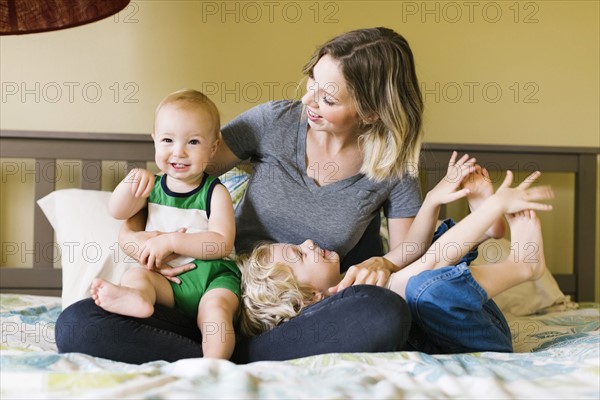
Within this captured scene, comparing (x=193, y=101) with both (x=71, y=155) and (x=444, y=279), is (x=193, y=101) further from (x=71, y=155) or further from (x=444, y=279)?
(x=71, y=155)

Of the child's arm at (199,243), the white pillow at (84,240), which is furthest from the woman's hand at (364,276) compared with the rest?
the white pillow at (84,240)

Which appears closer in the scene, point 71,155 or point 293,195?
point 293,195

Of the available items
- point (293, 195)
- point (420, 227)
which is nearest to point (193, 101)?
point (293, 195)

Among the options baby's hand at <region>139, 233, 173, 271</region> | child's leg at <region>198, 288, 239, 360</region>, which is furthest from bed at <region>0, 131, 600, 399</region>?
baby's hand at <region>139, 233, 173, 271</region>

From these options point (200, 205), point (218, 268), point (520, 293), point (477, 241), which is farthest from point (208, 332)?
point (520, 293)

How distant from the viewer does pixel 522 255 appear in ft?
4.53

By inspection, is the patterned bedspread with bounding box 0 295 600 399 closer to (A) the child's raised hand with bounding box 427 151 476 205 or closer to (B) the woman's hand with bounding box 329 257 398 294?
(B) the woman's hand with bounding box 329 257 398 294

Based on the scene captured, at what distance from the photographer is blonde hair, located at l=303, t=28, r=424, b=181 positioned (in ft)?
4.86

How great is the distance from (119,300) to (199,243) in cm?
21

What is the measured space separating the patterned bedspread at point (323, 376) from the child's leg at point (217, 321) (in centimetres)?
12

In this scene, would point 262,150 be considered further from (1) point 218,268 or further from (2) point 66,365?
(2) point 66,365

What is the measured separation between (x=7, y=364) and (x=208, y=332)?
318 millimetres

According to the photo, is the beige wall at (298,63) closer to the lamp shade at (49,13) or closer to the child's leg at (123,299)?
the lamp shade at (49,13)

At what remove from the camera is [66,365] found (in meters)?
1.09
